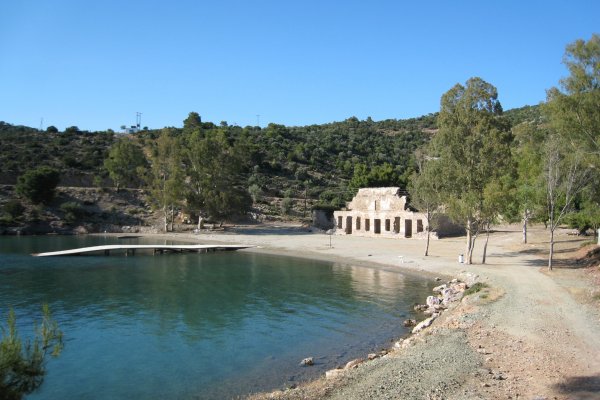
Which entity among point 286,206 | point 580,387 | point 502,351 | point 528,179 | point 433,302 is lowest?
point 433,302

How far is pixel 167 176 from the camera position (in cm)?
6575

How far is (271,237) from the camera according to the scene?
55.6 meters

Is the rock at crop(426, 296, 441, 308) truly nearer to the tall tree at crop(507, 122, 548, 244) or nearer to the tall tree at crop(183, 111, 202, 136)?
the tall tree at crop(507, 122, 548, 244)

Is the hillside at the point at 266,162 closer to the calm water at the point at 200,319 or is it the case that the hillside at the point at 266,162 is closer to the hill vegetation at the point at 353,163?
the hill vegetation at the point at 353,163

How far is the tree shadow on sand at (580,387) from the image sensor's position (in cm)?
1009

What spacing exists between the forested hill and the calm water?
37.4 m

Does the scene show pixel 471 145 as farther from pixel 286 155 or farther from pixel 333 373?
pixel 286 155

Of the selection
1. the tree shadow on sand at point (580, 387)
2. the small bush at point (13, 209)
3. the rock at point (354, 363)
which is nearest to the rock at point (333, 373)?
the rock at point (354, 363)

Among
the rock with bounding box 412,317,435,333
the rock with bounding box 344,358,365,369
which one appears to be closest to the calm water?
the rock with bounding box 344,358,365,369

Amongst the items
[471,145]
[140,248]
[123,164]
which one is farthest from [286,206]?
[471,145]

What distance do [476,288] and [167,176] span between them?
1994 inches

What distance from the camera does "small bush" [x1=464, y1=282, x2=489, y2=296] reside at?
74.6ft

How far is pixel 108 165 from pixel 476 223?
60315 millimetres

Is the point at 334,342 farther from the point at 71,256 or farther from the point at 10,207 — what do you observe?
the point at 10,207
